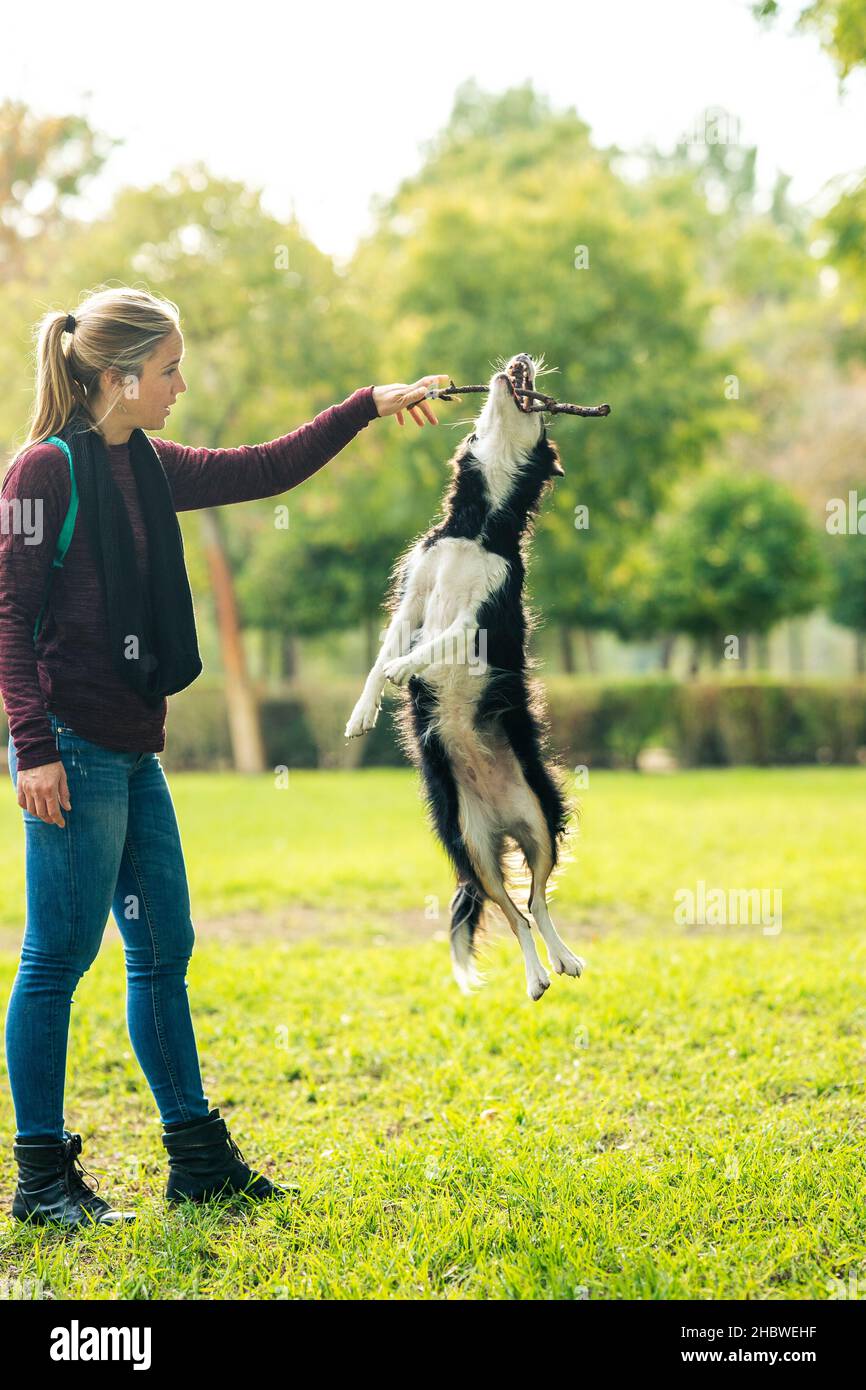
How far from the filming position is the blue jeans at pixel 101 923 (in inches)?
137

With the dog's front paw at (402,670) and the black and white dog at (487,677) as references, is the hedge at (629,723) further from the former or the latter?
the dog's front paw at (402,670)

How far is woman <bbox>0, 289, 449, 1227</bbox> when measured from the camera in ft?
11.2

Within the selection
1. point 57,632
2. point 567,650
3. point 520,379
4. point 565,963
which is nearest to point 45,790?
point 57,632

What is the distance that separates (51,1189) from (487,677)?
212cm

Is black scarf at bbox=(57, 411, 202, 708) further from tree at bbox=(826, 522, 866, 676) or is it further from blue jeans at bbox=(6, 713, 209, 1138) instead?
tree at bbox=(826, 522, 866, 676)

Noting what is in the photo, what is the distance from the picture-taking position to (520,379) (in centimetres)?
316

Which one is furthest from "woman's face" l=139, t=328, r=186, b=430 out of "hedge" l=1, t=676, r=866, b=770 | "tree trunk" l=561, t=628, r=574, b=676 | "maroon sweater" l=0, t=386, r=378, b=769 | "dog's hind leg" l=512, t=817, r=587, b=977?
"tree trunk" l=561, t=628, r=574, b=676

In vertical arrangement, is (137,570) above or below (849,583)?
below

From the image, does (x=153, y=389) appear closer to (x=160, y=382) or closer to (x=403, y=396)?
(x=160, y=382)

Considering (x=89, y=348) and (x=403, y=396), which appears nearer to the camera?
(x=89, y=348)

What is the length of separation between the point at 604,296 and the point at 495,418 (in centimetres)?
1794

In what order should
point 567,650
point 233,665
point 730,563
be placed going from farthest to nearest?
point 567,650, point 730,563, point 233,665

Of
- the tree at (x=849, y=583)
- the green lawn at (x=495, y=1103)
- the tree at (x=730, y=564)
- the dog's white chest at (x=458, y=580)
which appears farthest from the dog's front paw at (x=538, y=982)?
the tree at (x=849, y=583)
